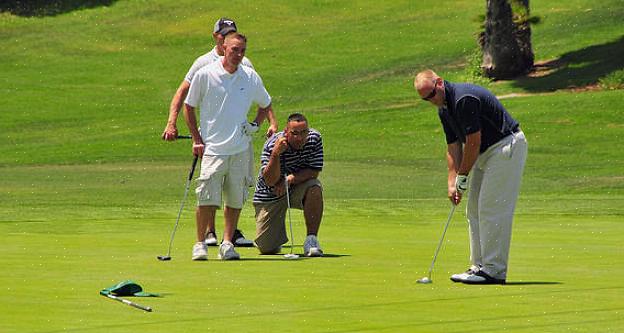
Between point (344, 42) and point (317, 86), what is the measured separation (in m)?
7.55

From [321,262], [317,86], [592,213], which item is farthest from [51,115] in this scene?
[321,262]

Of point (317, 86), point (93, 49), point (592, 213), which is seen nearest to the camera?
point (592, 213)

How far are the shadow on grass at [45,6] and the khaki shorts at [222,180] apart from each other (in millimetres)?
48837

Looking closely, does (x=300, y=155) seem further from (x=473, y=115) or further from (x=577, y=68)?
(x=577, y=68)

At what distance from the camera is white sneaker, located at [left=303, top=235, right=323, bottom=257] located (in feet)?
43.9

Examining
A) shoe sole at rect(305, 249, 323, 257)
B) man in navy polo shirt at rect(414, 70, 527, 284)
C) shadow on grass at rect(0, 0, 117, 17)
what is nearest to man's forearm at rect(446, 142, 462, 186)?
man in navy polo shirt at rect(414, 70, 527, 284)

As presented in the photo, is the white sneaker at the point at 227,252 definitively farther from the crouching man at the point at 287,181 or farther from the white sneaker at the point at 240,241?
the white sneaker at the point at 240,241

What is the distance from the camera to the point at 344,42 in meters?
53.6

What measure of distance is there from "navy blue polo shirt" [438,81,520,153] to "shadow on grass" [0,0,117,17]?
169 ft

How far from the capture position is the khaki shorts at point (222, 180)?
13398 millimetres

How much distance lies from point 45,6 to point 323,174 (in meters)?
37.4

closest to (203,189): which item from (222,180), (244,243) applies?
(222,180)

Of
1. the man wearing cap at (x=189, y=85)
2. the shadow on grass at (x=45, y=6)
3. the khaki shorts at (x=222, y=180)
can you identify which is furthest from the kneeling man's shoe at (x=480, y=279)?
the shadow on grass at (x=45, y=6)

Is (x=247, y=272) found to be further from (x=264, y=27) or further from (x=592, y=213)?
(x=264, y=27)
